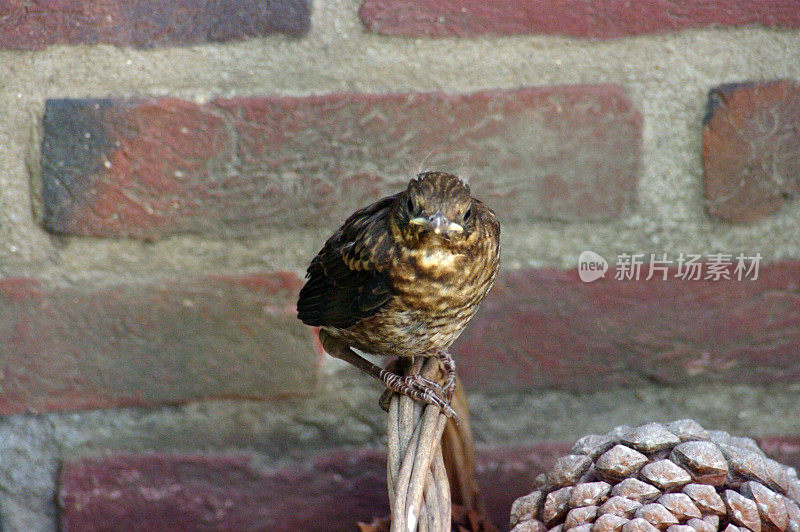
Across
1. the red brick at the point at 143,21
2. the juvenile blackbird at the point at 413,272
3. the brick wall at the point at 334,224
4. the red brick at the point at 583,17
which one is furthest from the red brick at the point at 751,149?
the red brick at the point at 143,21

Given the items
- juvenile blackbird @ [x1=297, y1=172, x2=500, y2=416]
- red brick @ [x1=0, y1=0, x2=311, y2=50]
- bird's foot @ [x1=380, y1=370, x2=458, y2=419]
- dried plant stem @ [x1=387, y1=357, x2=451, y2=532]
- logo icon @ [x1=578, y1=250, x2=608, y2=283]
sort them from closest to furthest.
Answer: dried plant stem @ [x1=387, y1=357, x2=451, y2=532] < bird's foot @ [x1=380, y1=370, x2=458, y2=419] < juvenile blackbird @ [x1=297, y1=172, x2=500, y2=416] < red brick @ [x1=0, y1=0, x2=311, y2=50] < logo icon @ [x1=578, y1=250, x2=608, y2=283]

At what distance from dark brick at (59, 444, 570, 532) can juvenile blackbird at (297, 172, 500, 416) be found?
0.39 meters

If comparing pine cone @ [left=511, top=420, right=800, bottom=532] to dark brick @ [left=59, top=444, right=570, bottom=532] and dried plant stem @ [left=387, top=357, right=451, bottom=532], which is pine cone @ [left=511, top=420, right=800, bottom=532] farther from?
dark brick @ [left=59, top=444, right=570, bottom=532]

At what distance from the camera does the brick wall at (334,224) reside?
4.04 feet

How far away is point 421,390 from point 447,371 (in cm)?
15

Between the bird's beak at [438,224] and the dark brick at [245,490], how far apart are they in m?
0.60

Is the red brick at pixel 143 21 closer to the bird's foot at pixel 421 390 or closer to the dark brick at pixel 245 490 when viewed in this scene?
the bird's foot at pixel 421 390

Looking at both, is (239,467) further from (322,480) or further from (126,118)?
(126,118)

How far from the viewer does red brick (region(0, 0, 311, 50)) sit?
3.93 feet

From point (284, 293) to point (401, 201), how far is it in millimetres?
385

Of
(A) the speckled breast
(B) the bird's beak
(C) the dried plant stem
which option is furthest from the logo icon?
(C) the dried plant stem

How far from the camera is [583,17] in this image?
125cm

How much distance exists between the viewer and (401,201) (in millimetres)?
1038

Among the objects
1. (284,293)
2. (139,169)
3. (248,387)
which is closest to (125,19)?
(139,169)
